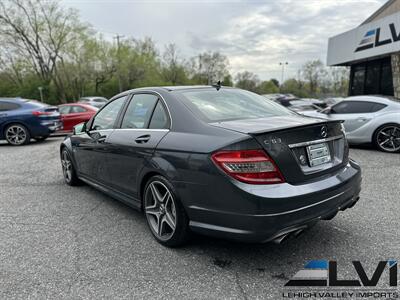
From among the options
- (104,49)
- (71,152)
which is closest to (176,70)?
(104,49)

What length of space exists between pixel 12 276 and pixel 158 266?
1242 millimetres

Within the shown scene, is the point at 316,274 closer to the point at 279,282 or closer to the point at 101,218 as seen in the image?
the point at 279,282

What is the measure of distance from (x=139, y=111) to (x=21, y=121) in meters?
8.15

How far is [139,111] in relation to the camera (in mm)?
3494

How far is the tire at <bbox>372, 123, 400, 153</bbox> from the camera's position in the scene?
23.4ft

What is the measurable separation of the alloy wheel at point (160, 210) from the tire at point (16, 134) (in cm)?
855

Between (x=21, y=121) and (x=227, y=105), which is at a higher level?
(x=227, y=105)

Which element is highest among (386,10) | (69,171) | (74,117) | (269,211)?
(386,10)

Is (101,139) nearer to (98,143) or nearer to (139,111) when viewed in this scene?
(98,143)

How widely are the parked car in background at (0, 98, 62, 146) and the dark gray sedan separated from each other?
24.7 ft

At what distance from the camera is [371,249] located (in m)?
2.83

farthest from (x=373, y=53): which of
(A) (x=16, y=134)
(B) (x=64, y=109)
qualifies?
(A) (x=16, y=134)

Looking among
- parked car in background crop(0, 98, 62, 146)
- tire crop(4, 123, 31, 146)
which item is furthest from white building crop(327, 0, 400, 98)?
tire crop(4, 123, 31, 146)

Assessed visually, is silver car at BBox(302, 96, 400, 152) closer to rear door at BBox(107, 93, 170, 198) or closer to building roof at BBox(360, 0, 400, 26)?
rear door at BBox(107, 93, 170, 198)
